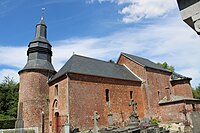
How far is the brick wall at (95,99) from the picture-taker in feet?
60.6

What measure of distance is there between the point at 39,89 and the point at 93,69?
6.40 meters

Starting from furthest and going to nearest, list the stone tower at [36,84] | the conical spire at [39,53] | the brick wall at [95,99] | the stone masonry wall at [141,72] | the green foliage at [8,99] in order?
the green foliage at [8,99] < the stone masonry wall at [141,72] < the conical spire at [39,53] < the stone tower at [36,84] < the brick wall at [95,99]

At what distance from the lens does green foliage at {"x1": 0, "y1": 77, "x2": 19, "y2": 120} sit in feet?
97.3

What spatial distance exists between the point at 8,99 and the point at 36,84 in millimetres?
14002

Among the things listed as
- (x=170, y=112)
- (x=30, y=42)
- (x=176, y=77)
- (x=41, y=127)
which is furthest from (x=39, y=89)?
(x=176, y=77)

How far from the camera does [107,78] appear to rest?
21.8 meters

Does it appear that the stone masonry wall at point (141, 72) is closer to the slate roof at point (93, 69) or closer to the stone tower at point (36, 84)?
the slate roof at point (93, 69)

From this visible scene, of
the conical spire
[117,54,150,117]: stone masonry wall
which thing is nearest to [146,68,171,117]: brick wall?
[117,54,150,117]: stone masonry wall

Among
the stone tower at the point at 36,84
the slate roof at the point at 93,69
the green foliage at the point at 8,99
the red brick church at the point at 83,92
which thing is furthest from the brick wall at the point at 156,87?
the green foliage at the point at 8,99

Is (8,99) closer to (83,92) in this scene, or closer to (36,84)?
(36,84)

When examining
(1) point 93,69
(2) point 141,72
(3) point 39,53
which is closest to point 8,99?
(3) point 39,53

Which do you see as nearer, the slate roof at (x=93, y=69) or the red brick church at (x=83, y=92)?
the red brick church at (x=83, y=92)

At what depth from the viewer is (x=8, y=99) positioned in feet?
106

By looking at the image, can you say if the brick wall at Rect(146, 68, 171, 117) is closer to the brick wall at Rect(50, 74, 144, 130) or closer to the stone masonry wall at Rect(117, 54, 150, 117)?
the stone masonry wall at Rect(117, 54, 150, 117)
